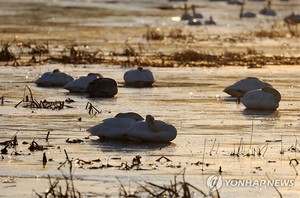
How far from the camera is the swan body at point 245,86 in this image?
20998mm

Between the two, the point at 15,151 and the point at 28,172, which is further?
the point at 15,151

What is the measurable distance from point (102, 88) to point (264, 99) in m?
3.45

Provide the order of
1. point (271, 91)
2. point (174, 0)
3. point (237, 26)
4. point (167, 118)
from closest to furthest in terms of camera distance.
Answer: point (167, 118) → point (271, 91) → point (237, 26) → point (174, 0)

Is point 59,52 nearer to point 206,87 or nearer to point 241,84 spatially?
point 206,87

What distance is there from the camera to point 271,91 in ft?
63.6

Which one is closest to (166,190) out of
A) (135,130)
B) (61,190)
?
(61,190)

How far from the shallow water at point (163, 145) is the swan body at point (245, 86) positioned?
0.76ft

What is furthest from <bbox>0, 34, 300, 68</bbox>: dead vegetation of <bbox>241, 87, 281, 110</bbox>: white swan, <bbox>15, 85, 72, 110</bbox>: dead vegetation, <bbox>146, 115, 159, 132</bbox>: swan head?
<bbox>146, 115, 159, 132</bbox>: swan head

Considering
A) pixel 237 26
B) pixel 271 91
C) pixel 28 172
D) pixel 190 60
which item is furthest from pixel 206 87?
pixel 237 26

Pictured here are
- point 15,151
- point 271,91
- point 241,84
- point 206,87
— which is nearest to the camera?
point 15,151

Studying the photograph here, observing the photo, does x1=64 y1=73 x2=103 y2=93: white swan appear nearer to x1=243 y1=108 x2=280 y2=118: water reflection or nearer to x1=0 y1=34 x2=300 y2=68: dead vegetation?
x1=243 y1=108 x2=280 y2=118: water reflection

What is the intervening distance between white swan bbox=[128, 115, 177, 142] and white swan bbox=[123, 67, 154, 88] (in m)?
8.66

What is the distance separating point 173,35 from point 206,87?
1795cm

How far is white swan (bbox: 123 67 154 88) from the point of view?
2355 centimetres
